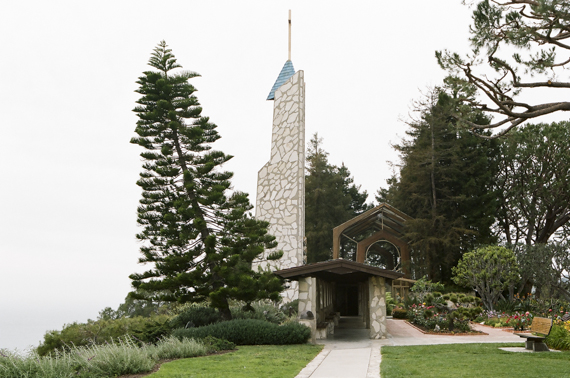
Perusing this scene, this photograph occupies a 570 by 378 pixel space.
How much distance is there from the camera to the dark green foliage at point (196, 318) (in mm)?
13866

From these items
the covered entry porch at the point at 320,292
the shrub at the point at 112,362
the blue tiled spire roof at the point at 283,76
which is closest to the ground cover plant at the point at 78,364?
the shrub at the point at 112,362

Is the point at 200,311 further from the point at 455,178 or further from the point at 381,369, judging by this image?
the point at 455,178

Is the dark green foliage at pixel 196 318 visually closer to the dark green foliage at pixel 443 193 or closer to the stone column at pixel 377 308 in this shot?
the stone column at pixel 377 308

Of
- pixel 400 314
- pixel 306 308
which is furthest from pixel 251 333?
pixel 400 314

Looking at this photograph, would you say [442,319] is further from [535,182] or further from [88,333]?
[535,182]

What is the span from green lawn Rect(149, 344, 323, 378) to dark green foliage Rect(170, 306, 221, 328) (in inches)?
124

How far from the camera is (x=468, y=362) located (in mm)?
8898

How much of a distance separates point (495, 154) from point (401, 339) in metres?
17.4

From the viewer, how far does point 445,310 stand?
16.5 metres

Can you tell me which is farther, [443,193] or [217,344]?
[443,193]

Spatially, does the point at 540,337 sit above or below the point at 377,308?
below

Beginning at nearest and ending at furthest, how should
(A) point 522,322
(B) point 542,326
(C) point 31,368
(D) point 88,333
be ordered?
(C) point 31,368, (B) point 542,326, (D) point 88,333, (A) point 522,322

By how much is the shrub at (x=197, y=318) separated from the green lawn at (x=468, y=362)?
5359 millimetres

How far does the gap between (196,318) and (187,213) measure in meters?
3.04
